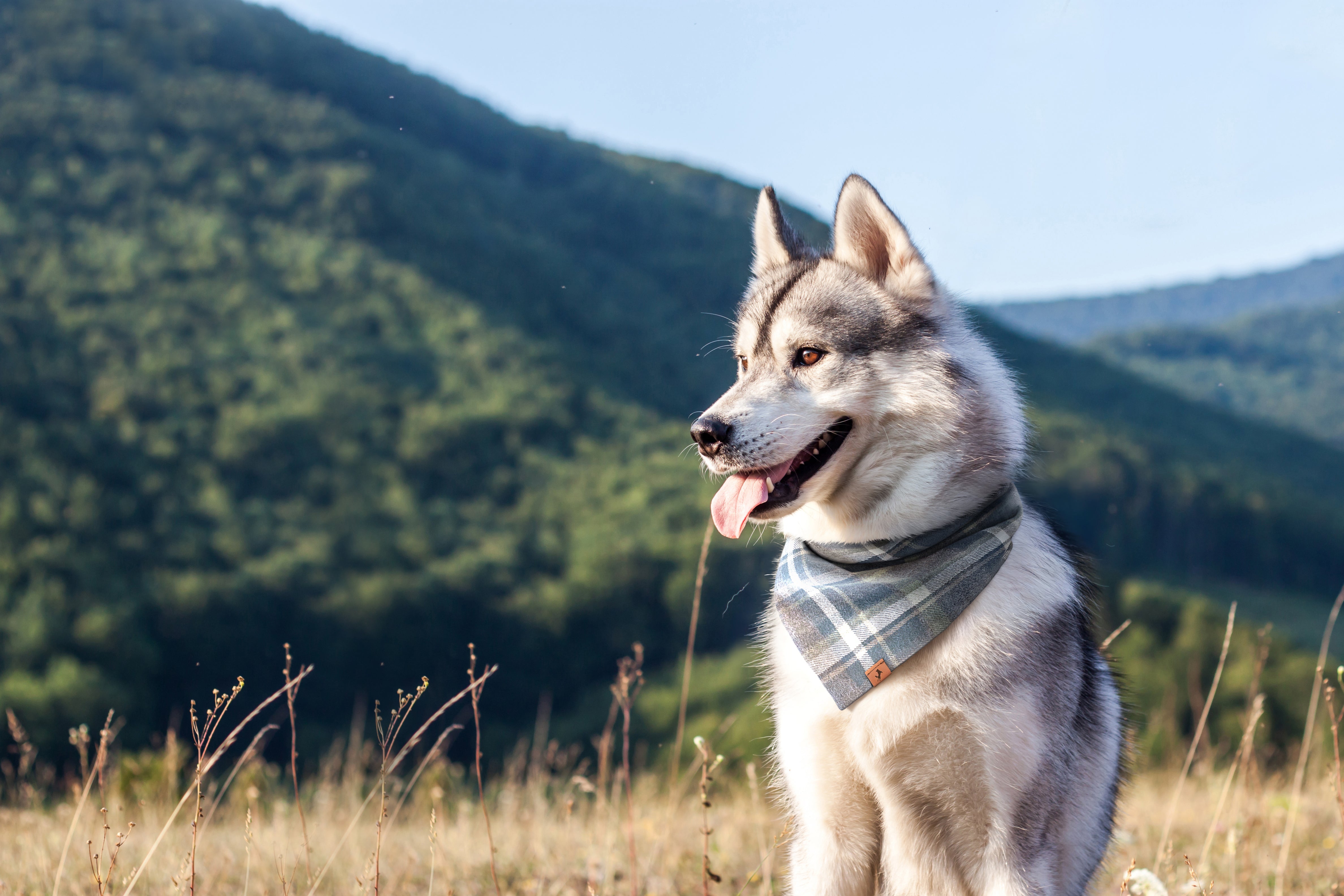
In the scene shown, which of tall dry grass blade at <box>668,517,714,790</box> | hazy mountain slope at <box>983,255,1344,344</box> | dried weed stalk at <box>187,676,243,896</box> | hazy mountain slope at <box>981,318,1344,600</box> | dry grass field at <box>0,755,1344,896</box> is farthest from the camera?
hazy mountain slope at <box>983,255,1344,344</box>

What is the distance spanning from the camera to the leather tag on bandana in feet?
8.32

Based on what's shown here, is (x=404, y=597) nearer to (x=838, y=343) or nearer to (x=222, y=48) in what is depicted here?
(x=838, y=343)

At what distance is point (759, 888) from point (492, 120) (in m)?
104

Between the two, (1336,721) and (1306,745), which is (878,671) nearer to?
(1336,721)

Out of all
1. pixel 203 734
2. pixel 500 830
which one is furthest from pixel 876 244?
pixel 500 830

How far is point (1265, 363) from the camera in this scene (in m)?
141

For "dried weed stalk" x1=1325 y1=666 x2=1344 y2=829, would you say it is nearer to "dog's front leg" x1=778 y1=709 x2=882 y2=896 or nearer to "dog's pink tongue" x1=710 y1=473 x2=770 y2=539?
"dog's front leg" x1=778 y1=709 x2=882 y2=896

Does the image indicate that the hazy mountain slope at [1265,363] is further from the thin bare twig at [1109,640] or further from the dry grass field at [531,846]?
the thin bare twig at [1109,640]

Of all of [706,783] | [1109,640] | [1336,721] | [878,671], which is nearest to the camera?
[706,783]

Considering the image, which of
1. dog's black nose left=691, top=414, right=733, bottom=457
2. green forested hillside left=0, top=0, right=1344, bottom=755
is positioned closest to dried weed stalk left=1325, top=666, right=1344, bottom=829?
dog's black nose left=691, top=414, right=733, bottom=457

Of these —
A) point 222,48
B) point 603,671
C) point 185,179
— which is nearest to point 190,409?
point 185,179

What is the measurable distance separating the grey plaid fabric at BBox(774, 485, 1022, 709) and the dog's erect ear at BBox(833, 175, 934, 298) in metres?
0.70

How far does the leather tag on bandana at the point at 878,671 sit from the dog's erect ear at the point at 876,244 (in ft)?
3.73

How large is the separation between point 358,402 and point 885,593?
6177cm
